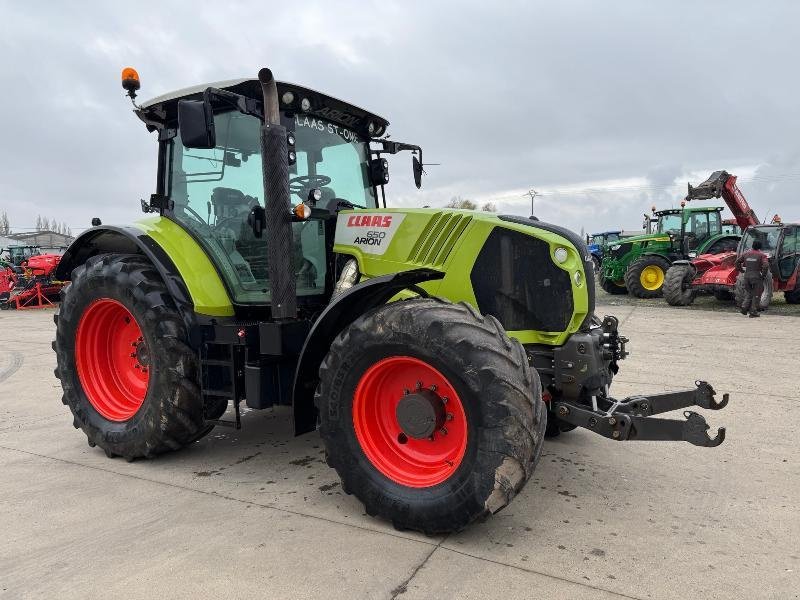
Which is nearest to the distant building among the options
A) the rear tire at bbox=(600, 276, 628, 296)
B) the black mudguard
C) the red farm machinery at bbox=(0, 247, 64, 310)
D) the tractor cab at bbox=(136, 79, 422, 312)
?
the red farm machinery at bbox=(0, 247, 64, 310)

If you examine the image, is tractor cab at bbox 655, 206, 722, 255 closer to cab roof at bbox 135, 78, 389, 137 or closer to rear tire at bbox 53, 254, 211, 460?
cab roof at bbox 135, 78, 389, 137

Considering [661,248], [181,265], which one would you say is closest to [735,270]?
[661,248]

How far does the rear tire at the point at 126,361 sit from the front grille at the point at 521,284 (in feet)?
6.37

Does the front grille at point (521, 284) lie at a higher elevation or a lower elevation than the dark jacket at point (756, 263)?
lower

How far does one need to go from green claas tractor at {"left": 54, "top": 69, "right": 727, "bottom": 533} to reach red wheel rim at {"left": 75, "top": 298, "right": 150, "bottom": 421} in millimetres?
14

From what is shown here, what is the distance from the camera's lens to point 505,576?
8.22 ft

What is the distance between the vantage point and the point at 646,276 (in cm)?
1628

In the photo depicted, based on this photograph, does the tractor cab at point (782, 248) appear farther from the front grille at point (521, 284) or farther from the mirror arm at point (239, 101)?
the mirror arm at point (239, 101)

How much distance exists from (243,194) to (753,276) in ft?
38.4

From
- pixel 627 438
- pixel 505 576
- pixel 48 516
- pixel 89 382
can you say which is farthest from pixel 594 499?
pixel 89 382

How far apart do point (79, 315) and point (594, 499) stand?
3.66 metres

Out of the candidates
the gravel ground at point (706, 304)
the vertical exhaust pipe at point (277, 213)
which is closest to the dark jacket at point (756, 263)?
the gravel ground at point (706, 304)

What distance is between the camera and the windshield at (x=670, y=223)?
1759 cm

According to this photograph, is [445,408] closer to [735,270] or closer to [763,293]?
[763,293]
